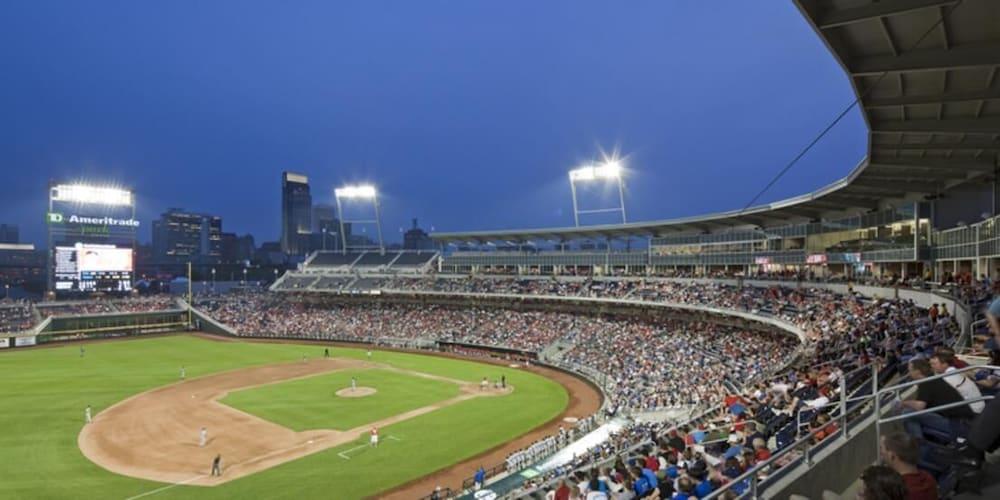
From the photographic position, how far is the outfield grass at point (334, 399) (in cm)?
2825

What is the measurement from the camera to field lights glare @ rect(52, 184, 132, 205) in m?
62.2

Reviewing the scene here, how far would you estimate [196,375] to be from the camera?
133ft

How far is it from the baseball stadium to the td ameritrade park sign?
0.25 metres

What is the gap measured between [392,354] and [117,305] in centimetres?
4114

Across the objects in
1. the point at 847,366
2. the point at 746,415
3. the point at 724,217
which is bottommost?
the point at 746,415

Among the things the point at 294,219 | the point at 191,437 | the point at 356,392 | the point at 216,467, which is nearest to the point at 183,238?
the point at 294,219

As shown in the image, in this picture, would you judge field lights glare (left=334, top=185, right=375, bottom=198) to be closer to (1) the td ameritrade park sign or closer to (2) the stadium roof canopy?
(1) the td ameritrade park sign

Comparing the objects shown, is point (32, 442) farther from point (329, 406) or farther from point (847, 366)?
point (847, 366)

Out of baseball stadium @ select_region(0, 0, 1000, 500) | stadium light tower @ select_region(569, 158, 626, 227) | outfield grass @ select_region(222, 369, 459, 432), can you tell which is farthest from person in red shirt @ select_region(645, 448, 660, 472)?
stadium light tower @ select_region(569, 158, 626, 227)

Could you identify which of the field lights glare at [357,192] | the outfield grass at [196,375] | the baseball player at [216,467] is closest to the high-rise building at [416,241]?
the field lights glare at [357,192]

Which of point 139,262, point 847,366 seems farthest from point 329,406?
point 139,262

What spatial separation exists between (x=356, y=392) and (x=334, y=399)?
191 centimetres

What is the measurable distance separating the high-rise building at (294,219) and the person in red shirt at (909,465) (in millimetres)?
173844

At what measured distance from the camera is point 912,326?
51.9 ft
